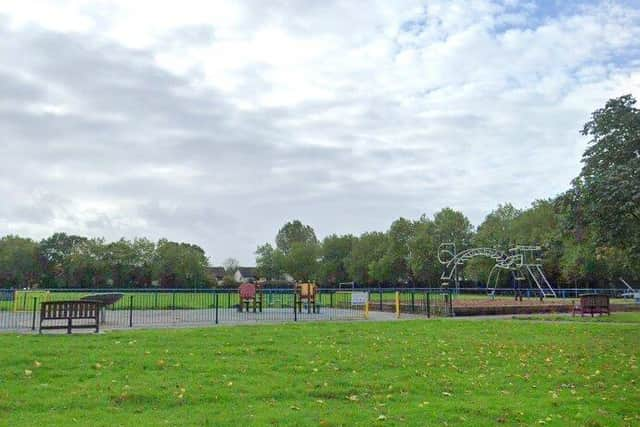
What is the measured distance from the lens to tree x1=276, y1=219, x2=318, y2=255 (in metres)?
143

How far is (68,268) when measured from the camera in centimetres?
9069

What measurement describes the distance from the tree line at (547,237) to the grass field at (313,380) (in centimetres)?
414

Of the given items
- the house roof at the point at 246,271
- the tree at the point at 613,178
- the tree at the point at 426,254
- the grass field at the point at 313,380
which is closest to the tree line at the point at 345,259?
the tree at the point at 426,254

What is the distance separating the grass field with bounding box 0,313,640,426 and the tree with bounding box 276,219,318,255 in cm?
12751

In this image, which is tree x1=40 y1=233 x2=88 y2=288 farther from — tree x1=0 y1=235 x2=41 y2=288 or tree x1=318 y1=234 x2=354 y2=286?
tree x1=318 y1=234 x2=354 y2=286

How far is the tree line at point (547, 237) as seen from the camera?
17.3 metres

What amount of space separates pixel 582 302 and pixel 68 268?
8160 centimetres

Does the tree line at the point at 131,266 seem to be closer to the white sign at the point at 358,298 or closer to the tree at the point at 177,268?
the tree at the point at 177,268

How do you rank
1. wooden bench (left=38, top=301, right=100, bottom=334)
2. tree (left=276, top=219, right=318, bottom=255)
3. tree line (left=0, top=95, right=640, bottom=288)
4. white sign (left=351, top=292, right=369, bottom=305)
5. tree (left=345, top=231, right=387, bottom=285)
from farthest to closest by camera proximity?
1. tree (left=276, top=219, right=318, bottom=255)
2. tree (left=345, top=231, right=387, bottom=285)
3. tree line (left=0, top=95, right=640, bottom=288)
4. white sign (left=351, top=292, right=369, bottom=305)
5. wooden bench (left=38, top=301, right=100, bottom=334)

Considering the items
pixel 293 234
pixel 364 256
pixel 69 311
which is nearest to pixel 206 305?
pixel 69 311

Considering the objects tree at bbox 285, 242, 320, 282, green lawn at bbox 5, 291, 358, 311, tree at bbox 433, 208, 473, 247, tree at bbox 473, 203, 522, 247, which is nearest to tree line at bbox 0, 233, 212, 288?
tree at bbox 285, 242, 320, 282

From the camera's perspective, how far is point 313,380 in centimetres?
921

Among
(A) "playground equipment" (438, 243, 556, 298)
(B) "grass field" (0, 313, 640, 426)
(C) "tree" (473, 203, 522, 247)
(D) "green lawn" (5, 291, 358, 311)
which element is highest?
(C) "tree" (473, 203, 522, 247)

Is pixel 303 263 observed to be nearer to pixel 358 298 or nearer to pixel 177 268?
pixel 177 268
